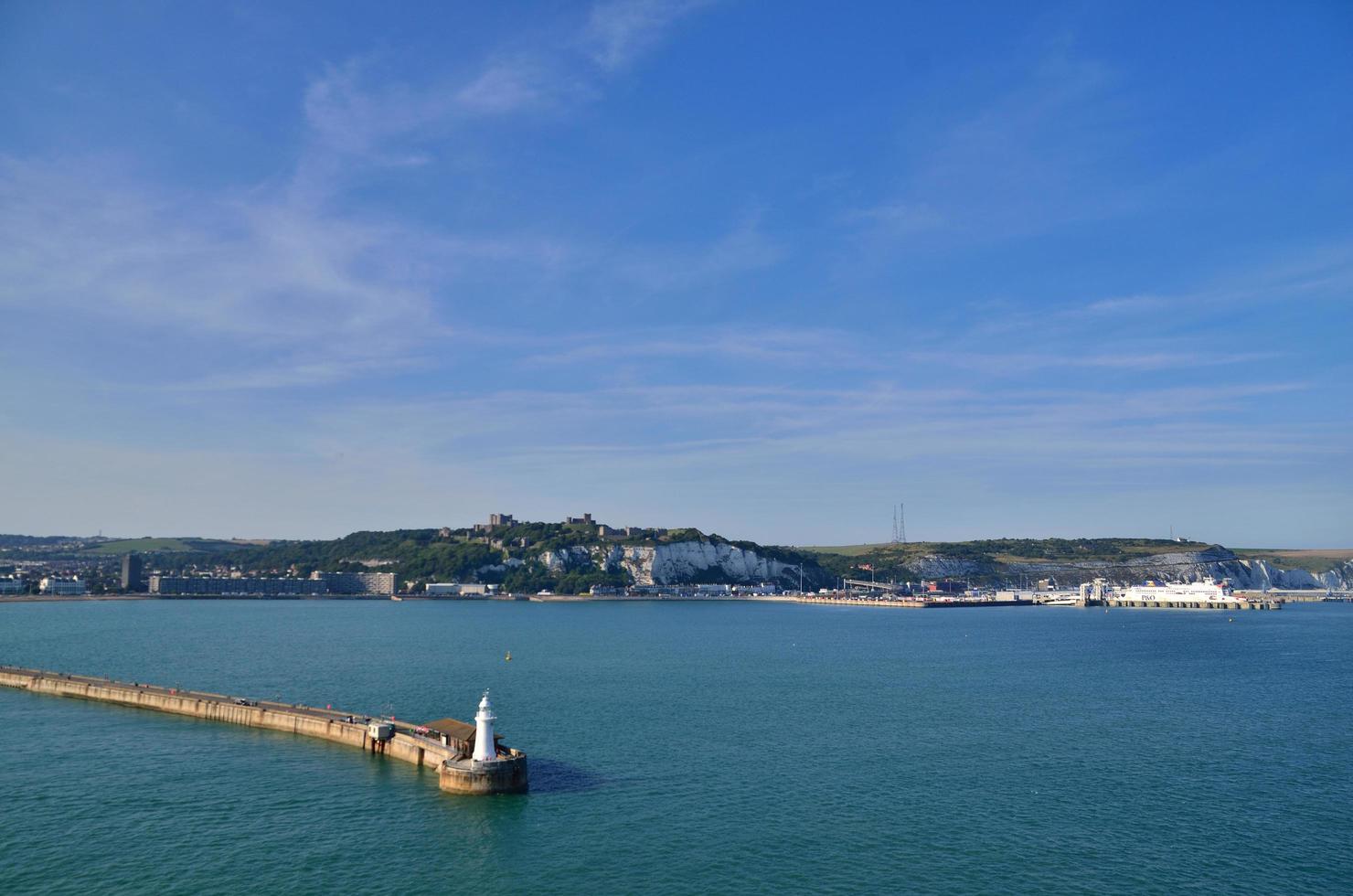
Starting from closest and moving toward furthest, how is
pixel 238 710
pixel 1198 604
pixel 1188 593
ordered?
1. pixel 238 710
2. pixel 1198 604
3. pixel 1188 593

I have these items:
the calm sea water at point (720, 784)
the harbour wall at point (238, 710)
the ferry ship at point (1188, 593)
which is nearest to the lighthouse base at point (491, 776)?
the calm sea water at point (720, 784)

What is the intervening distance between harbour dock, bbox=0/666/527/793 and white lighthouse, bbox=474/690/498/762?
0.12ft

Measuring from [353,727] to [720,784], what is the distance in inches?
739

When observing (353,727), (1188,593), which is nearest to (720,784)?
(353,727)

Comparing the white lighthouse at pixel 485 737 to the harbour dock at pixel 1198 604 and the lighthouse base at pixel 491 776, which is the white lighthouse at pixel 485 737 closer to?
the lighthouse base at pixel 491 776

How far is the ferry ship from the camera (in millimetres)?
183375

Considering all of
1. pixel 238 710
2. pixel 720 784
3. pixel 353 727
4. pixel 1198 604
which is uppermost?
pixel 353 727

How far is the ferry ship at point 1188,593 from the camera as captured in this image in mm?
183375

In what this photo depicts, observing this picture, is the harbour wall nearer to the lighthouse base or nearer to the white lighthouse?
the lighthouse base

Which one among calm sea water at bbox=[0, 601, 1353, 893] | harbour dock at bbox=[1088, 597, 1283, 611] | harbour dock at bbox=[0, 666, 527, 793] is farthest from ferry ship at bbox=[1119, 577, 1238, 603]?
harbour dock at bbox=[0, 666, 527, 793]

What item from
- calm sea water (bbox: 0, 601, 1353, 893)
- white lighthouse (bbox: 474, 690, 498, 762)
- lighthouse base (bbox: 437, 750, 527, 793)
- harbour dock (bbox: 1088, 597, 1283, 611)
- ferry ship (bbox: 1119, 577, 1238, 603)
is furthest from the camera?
ferry ship (bbox: 1119, 577, 1238, 603)

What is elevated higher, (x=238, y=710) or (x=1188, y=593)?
(x=238, y=710)

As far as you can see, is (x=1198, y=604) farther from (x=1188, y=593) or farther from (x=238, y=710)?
(x=238, y=710)

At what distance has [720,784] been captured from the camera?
117 ft
